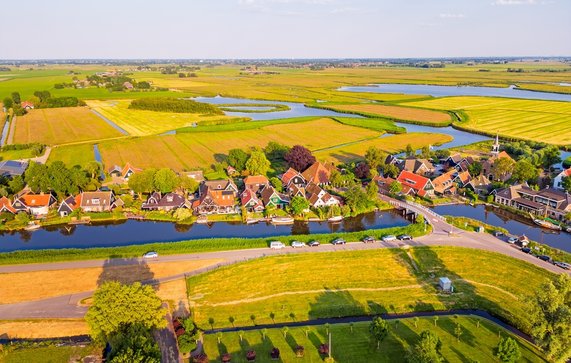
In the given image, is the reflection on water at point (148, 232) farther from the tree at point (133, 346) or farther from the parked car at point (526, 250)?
the tree at point (133, 346)

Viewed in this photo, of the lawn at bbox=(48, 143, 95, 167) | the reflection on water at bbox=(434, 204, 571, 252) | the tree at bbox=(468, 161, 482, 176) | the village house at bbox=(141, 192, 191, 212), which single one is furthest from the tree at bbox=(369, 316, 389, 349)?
the lawn at bbox=(48, 143, 95, 167)

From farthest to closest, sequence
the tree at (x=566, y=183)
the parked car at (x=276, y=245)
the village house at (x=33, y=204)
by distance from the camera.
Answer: the tree at (x=566, y=183)
the village house at (x=33, y=204)
the parked car at (x=276, y=245)

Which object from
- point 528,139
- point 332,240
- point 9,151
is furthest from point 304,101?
point 332,240

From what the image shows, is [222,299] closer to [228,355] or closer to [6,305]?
[228,355]

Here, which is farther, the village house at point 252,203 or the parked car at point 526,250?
the village house at point 252,203

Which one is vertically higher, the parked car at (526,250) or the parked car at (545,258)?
the parked car at (526,250)

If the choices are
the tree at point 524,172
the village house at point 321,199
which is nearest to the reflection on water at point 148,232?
the village house at point 321,199

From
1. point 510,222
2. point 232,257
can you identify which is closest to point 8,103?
point 232,257
